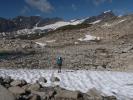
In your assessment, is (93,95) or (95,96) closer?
(95,96)

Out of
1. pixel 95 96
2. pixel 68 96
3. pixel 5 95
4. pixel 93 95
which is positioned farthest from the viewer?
pixel 93 95

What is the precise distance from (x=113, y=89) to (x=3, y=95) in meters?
9.76

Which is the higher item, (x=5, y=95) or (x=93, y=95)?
(x=5, y=95)

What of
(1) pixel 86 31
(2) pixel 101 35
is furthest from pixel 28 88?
(1) pixel 86 31

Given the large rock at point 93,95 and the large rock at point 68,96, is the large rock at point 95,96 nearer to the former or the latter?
the large rock at point 93,95

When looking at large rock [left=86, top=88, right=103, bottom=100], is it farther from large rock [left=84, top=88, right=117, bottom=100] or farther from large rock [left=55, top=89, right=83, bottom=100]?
large rock [left=55, top=89, right=83, bottom=100]

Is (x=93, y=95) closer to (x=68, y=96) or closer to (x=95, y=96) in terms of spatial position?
(x=95, y=96)

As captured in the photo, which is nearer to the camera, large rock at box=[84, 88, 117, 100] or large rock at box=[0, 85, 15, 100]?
large rock at box=[0, 85, 15, 100]

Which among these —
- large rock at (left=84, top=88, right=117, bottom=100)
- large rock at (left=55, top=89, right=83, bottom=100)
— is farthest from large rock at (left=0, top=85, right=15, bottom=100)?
large rock at (left=84, top=88, right=117, bottom=100)

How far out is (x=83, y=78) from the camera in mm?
28734

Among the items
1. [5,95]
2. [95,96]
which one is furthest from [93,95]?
[5,95]

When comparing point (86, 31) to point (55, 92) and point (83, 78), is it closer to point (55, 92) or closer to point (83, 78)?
point (83, 78)

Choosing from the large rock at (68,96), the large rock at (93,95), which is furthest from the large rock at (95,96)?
the large rock at (68,96)

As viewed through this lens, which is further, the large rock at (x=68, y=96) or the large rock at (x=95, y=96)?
the large rock at (x=95, y=96)
